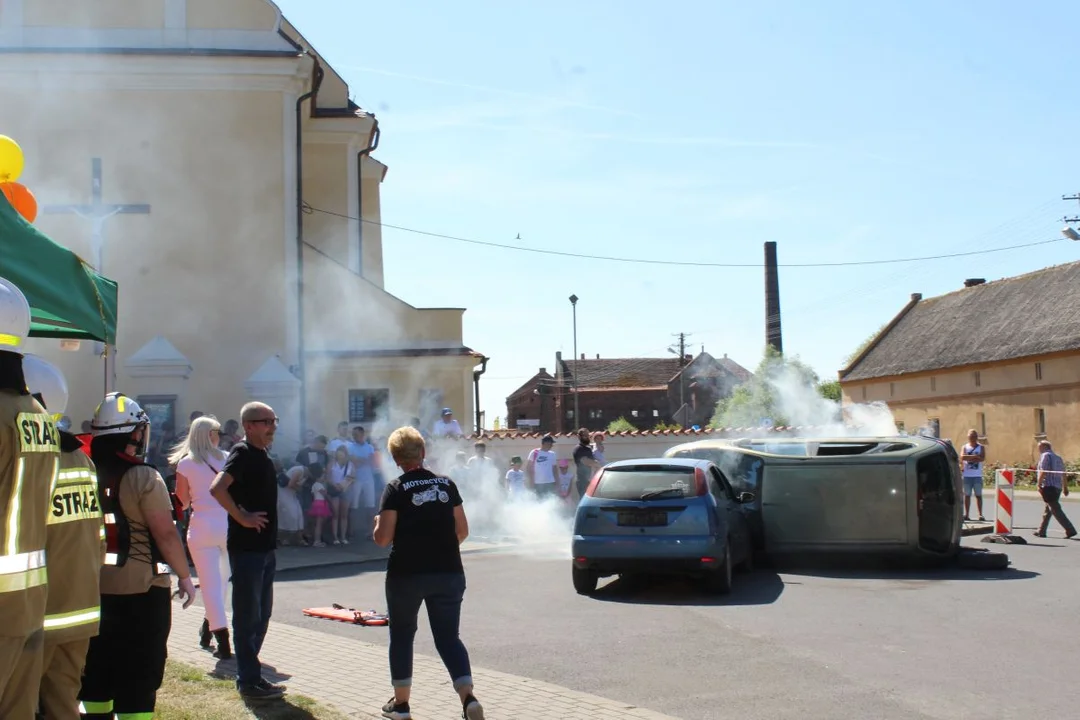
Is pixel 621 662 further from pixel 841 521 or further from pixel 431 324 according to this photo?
pixel 431 324

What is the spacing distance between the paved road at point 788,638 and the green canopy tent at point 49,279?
11.7 ft

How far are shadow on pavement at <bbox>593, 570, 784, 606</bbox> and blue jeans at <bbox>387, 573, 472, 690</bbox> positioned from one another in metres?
5.20

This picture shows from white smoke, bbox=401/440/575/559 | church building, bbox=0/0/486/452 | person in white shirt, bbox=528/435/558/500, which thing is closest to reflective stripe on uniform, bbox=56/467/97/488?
white smoke, bbox=401/440/575/559

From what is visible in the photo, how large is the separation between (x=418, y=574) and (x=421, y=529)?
0.24m

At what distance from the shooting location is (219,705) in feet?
21.6

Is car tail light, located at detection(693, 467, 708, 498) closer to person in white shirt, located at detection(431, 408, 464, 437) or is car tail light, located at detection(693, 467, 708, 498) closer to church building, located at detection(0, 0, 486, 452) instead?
person in white shirt, located at detection(431, 408, 464, 437)

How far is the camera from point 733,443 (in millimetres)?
14773

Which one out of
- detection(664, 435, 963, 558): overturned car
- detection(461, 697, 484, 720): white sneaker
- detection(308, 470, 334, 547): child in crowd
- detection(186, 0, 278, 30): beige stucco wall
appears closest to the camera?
detection(461, 697, 484, 720): white sneaker

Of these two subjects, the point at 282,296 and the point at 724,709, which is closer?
the point at 724,709

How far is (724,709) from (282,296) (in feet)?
62.9

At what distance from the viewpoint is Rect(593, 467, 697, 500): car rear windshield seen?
11922 mm

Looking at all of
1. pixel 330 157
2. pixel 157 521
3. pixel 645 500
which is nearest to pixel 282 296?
pixel 330 157

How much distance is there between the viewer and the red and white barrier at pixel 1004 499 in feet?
61.1

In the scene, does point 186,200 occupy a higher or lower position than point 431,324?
higher
